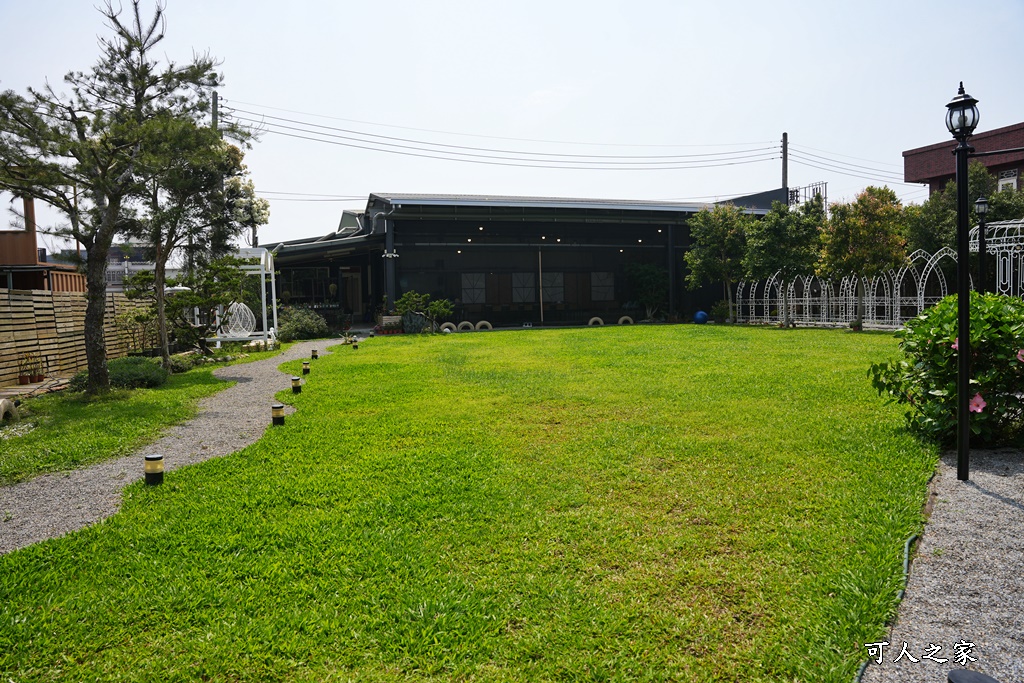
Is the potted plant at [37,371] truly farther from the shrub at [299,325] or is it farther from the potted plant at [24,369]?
the shrub at [299,325]

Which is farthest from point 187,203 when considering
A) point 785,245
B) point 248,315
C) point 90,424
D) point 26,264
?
point 785,245

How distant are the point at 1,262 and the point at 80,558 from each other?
15283mm

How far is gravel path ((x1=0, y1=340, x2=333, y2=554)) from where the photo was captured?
4.57 m

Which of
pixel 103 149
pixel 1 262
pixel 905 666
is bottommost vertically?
pixel 905 666

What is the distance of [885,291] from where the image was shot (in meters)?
21.6

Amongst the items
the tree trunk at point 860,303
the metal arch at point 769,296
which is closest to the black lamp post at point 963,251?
the tree trunk at point 860,303

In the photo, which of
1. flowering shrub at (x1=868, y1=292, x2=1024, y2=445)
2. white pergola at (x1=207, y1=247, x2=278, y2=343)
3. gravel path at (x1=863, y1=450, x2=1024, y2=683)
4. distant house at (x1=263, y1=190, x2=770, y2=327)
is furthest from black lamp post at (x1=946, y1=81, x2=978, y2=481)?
distant house at (x1=263, y1=190, x2=770, y2=327)

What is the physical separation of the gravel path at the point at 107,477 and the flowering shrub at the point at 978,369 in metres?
6.76

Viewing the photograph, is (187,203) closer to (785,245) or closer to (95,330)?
(95,330)

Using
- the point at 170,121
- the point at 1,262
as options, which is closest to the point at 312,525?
the point at 170,121

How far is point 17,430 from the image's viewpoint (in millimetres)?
7613

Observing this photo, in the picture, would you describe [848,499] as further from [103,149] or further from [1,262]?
[1,262]

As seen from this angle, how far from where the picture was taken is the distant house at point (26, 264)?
15.3m

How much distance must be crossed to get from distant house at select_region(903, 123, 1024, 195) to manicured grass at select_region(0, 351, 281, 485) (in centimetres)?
2932
